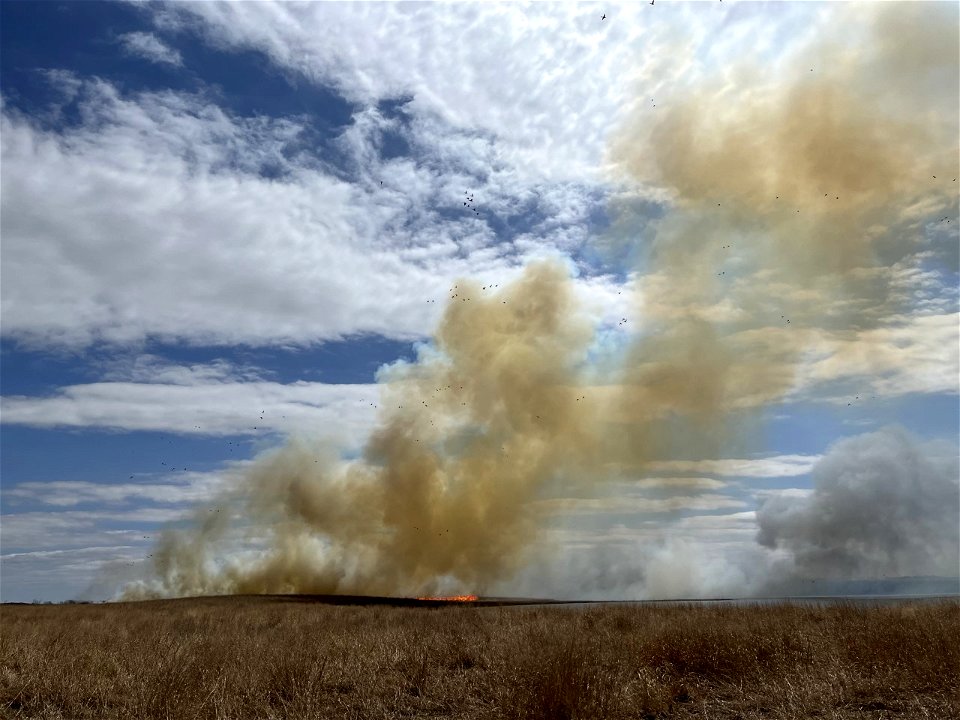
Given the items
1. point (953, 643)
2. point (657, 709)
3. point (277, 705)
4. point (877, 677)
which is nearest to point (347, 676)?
point (277, 705)

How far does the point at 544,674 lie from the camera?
1444 centimetres

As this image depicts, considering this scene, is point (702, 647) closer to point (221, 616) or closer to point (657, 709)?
point (657, 709)

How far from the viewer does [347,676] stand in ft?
54.9

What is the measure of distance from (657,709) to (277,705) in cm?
769

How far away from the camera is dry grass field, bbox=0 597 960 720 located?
45.2 ft

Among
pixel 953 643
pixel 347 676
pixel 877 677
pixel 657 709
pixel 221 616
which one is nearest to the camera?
pixel 657 709

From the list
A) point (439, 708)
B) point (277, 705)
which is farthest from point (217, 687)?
point (439, 708)

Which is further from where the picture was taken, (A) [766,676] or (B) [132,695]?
(A) [766,676]

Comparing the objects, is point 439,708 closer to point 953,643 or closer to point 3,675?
point 3,675

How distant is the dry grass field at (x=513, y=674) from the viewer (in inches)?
542

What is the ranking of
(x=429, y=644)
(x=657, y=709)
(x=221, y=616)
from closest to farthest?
1. (x=657, y=709)
2. (x=429, y=644)
3. (x=221, y=616)

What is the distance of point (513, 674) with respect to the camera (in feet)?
50.6

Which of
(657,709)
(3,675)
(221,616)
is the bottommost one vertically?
(657,709)

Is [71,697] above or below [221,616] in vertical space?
below
